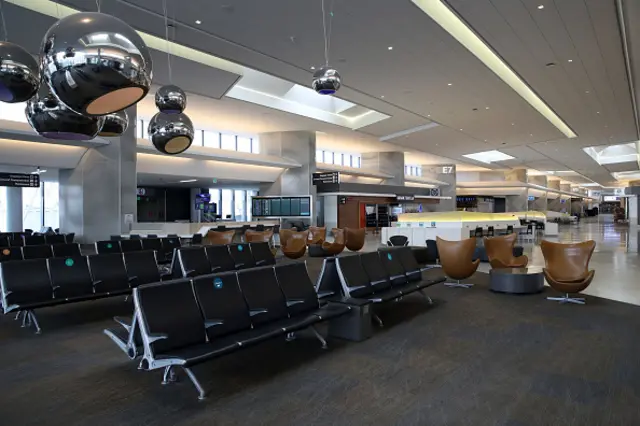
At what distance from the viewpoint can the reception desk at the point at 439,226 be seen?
548 inches

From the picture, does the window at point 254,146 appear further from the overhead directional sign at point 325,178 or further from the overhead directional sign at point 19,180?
the overhead directional sign at point 19,180

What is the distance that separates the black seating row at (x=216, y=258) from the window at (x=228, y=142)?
16.3 m

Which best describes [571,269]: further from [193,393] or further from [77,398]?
[77,398]

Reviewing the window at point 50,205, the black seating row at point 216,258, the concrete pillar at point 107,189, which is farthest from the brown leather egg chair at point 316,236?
the window at point 50,205

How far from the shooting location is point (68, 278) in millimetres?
5555

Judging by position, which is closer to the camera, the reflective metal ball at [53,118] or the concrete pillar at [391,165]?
the reflective metal ball at [53,118]

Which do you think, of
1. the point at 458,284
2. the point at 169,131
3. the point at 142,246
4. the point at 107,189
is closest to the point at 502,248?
the point at 458,284

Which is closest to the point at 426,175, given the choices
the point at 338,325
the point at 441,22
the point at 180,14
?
the point at 441,22

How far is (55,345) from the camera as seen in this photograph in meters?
4.64

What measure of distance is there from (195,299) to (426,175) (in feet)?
122

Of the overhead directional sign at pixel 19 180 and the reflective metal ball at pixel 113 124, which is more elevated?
the overhead directional sign at pixel 19 180

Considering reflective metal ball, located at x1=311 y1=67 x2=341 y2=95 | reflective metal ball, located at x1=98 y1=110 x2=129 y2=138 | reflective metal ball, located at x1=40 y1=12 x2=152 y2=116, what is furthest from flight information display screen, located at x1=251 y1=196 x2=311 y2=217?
reflective metal ball, located at x1=40 y1=12 x2=152 y2=116

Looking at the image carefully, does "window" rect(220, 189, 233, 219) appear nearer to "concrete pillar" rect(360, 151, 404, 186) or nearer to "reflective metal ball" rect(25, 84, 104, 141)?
"concrete pillar" rect(360, 151, 404, 186)

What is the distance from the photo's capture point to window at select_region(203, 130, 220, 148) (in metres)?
22.8
